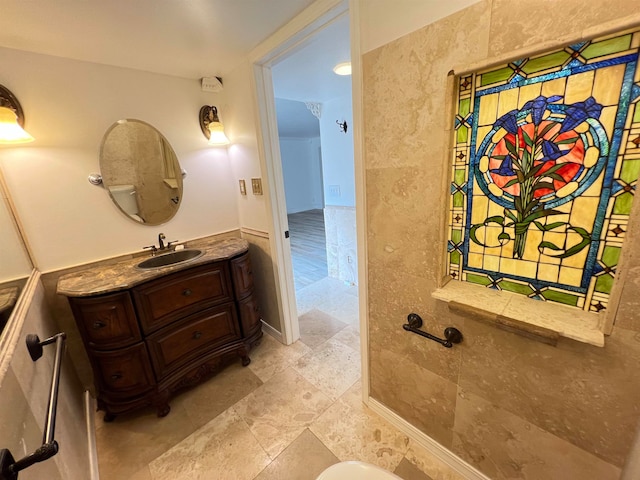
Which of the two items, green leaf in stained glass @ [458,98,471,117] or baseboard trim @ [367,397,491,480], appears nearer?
green leaf in stained glass @ [458,98,471,117]

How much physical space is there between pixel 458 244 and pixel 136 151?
2.01 m

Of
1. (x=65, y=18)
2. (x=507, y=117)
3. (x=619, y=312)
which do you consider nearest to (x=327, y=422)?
(x=619, y=312)

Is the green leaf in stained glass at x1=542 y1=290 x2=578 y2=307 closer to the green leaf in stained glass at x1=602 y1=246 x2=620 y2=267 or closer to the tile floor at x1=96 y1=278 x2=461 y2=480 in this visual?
the green leaf in stained glass at x1=602 y1=246 x2=620 y2=267

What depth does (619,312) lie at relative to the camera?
673mm

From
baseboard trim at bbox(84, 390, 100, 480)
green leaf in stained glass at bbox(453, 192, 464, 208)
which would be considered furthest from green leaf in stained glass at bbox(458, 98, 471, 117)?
baseboard trim at bbox(84, 390, 100, 480)

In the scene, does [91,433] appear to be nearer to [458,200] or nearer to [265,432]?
[265,432]

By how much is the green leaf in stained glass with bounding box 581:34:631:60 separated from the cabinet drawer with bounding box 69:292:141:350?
198cm

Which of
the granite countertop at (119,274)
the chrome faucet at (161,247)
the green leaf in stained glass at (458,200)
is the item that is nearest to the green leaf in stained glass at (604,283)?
the green leaf in stained glass at (458,200)

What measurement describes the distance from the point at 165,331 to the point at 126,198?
93 cm

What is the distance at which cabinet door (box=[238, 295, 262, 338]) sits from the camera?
1.86 metres

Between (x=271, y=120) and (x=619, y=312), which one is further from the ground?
(x=271, y=120)

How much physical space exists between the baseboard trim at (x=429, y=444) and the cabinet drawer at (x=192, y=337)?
1055mm

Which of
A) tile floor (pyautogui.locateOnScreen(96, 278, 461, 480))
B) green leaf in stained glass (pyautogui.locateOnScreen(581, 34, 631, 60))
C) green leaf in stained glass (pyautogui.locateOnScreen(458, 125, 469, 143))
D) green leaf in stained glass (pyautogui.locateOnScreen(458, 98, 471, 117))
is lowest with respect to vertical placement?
tile floor (pyautogui.locateOnScreen(96, 278, 461, 480))

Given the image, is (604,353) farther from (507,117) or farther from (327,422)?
(327,422)
